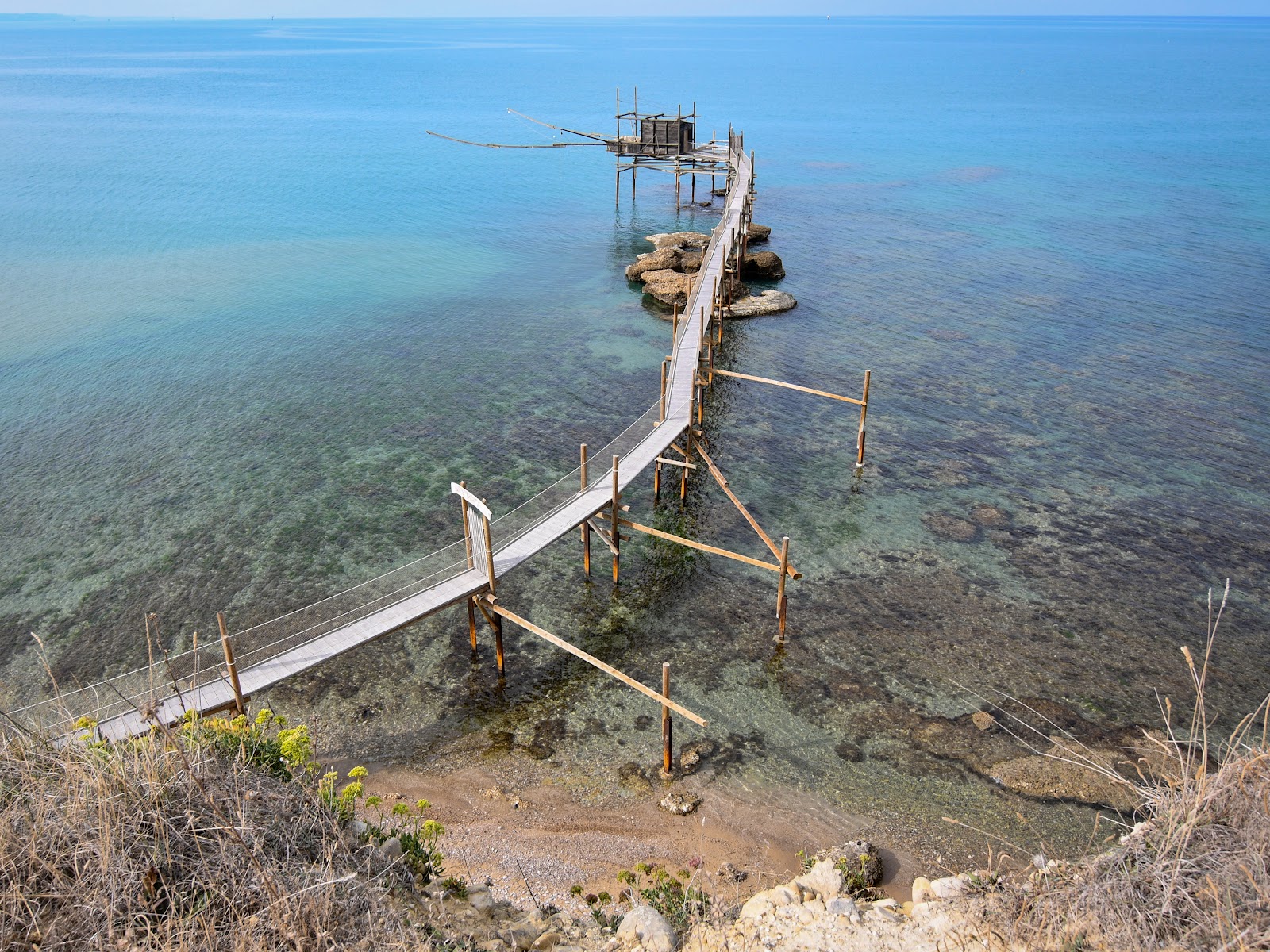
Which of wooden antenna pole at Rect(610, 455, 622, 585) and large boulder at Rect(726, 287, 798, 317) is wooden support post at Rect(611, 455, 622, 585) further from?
large boulder at Rect(726, 287, 798, 317)

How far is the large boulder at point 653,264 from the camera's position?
38906 millimetres

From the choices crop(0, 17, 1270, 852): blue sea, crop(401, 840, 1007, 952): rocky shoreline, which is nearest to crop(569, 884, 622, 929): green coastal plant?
crop(401, 840, 1007, 952): rocky shoreline

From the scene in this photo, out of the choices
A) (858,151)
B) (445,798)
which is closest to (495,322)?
(445,798)

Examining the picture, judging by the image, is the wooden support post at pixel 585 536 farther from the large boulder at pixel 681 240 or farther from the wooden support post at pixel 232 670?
the large boulder at pixel 681 240

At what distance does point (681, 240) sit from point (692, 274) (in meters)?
6.50

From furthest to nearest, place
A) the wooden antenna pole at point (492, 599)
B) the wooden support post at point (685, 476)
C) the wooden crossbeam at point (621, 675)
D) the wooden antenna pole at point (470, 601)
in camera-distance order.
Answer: the wooden support post at point (685, 476)
the wooden antenna pole at point (470, 601)
the wooden antenna pole at point (492, 599)
the wooden crossbeam at point (621, 675)

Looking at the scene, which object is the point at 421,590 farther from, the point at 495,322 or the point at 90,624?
the point at 495,322

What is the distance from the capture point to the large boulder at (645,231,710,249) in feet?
143

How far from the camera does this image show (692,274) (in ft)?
126

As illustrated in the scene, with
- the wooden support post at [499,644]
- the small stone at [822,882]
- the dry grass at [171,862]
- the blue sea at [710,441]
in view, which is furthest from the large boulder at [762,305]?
the dry grass at [171,862]

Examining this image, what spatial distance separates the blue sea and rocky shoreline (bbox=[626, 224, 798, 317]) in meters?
1.05

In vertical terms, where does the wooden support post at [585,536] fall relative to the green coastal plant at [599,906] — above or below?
above

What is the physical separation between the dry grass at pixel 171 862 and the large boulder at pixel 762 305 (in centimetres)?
2867

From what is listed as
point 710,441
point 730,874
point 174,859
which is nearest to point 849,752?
point 730,874
